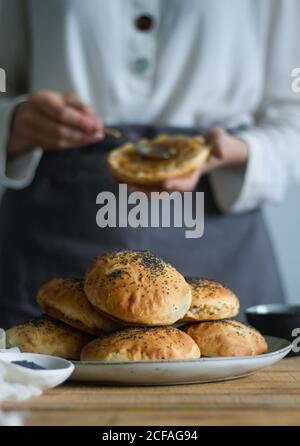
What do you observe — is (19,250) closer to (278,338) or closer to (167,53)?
(167,53)

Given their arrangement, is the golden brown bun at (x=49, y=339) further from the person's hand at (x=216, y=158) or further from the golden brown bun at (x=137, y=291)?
the person's hand at (x=216, y=158)

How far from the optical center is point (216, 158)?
3.96ft

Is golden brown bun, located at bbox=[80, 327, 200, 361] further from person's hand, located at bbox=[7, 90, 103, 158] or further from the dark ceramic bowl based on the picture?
person's hand, located at bbox=[7, 90, 103, 158]

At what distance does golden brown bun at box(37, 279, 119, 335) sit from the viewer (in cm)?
65

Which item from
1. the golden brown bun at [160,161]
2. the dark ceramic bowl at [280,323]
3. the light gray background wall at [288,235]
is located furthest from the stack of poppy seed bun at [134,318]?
the light gray background wall at [288,235]

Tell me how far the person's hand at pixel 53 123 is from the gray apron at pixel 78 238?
0.18 feet

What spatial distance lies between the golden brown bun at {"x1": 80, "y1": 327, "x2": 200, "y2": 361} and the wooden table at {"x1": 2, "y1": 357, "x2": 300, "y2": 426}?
0.03 m

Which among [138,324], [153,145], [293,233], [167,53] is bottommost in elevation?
[293,233]

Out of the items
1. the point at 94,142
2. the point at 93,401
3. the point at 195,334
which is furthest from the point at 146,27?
the point at 93,401

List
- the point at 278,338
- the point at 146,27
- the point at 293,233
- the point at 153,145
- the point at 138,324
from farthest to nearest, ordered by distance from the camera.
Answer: the point at 293,233 → the point at 146,27 → the point at 153,145 → the point at 278,338 → the point at 138,324

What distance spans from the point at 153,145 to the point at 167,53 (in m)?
0.19

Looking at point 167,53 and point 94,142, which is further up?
point 167,53

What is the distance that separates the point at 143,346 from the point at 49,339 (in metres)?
0.09

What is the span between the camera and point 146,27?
1289 millimetres
